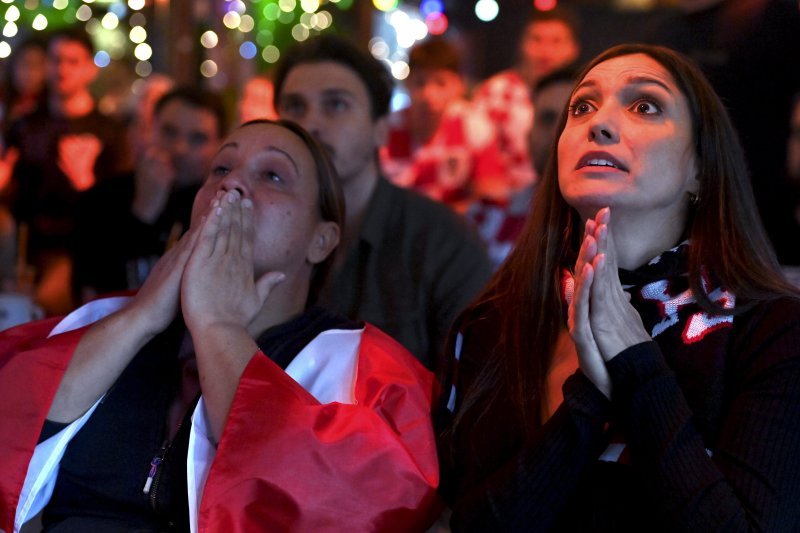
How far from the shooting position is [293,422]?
5.10 ft

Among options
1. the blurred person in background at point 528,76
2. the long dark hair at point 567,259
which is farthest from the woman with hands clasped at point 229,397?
the blurred person in background at point 528,76

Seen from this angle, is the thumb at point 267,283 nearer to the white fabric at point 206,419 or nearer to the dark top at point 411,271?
the white fabric at point 206,419

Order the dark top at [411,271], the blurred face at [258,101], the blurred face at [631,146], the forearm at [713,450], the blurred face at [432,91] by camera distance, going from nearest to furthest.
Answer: the forearm at [713,450]
the blurred face at [631,146]
the dark top at [411,271]
the blurred face at [432,91]
the blurred face at [258,101]

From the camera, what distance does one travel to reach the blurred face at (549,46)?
4765 millimetres

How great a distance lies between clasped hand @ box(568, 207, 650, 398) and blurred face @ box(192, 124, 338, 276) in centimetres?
65

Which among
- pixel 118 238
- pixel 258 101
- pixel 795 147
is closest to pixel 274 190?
pixel 118 238

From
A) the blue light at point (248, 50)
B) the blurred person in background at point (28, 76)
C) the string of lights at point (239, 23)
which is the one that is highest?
the string of lights at point (239, 23)

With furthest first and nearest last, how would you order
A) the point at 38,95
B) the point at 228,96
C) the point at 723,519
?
the point at 228,96 < the point at 38,95 < the point at 723,519

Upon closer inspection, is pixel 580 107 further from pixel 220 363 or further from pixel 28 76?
pixel 28 76

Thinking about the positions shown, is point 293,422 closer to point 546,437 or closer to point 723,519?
point 546,437

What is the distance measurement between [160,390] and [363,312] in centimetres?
78

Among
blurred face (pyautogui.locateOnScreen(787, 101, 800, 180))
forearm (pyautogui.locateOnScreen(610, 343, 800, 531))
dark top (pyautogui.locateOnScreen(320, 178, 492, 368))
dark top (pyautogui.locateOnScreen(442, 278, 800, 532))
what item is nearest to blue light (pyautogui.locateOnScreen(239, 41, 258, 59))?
dark top (pyautogui.locateOnScreen(320, 178, 492, 368))

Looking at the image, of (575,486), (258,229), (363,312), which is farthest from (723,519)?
(363,312)

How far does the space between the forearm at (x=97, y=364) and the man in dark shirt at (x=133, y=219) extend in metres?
1.13
